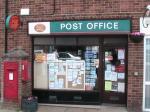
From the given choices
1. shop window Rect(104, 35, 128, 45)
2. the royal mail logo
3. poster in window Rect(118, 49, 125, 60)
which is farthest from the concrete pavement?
the royal mail logo

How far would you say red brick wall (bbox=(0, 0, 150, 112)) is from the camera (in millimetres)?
11641

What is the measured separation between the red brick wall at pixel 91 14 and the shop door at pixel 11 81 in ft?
3.57

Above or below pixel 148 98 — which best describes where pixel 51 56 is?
above

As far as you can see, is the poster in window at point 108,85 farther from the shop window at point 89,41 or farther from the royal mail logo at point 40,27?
the royal mail logo at point 40,27

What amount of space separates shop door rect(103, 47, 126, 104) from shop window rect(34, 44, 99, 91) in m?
0.31

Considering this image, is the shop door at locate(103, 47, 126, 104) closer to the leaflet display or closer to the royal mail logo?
the leaflet display

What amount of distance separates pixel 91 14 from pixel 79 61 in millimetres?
1565

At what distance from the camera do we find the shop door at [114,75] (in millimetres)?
12234

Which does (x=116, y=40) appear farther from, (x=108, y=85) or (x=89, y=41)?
(x=108, y=85)

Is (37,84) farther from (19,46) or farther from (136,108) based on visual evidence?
(136,108)

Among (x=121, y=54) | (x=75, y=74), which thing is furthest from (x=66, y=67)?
(x=121, y=54)

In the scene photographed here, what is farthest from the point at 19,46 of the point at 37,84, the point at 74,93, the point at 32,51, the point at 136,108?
the point at 136,108

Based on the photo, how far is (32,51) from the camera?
1295cm

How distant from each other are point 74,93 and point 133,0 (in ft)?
11.4
